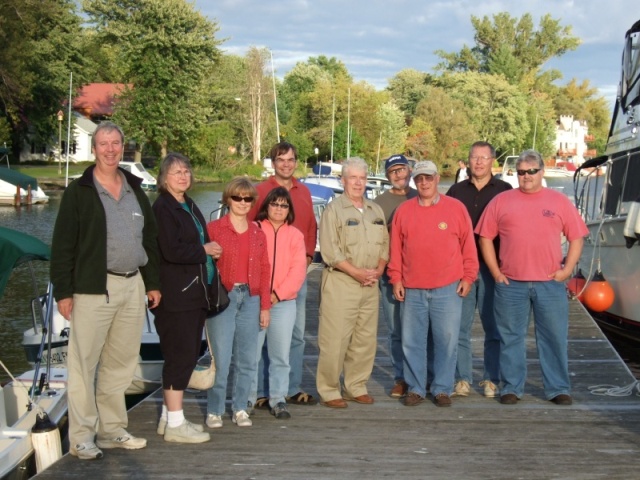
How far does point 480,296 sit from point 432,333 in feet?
2.12

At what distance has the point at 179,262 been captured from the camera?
19.1ft

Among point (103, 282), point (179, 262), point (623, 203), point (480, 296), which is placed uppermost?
point (623, 203)

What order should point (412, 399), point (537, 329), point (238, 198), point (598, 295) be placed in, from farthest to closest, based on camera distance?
point (598, 295) < point (537, 329) < point (412, 399) < point (238, 198)

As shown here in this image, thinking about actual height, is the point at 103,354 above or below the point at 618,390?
above

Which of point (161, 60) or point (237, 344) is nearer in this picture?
point (237, 344)

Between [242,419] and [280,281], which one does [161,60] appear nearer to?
[280,281]

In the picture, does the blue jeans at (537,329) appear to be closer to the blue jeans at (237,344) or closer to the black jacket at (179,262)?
the blue jeans at (237,344)

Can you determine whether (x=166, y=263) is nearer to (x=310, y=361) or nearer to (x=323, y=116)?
(x=310, y=361)

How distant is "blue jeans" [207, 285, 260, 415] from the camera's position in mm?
6184

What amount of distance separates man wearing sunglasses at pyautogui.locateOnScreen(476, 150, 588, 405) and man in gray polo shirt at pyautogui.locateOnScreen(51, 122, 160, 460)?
283 centimetres

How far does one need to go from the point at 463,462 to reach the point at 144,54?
2259 inches

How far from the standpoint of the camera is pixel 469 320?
7.30 metres

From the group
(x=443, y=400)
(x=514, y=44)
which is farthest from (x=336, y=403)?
(x=514, y=44)

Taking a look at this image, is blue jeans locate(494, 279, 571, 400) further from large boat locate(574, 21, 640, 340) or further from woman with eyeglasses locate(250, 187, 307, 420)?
large boat locate(574, 21, 640, 340)
